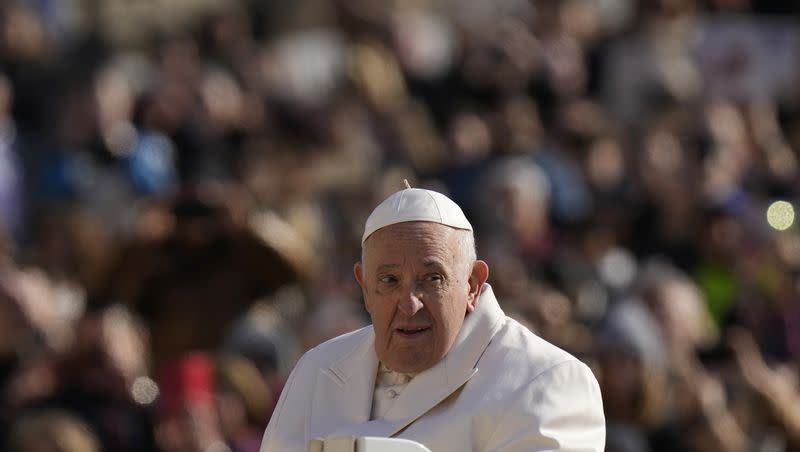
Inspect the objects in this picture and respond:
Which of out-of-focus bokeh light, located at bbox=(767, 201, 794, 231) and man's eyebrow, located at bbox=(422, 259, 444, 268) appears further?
out-of-focus bokeh light, located at bbox=(767, 201, 794, 231)

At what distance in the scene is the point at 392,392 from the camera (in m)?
6.13

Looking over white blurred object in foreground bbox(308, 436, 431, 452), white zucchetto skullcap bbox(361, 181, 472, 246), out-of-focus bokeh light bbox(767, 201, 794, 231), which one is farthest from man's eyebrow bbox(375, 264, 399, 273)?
out-of-focus bokeh light bbox(767, 201, 794, 231)

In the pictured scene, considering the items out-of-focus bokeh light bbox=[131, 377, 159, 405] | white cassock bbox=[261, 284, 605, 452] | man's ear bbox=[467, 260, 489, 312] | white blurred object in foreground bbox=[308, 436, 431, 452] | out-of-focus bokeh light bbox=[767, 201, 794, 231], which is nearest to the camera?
white blurred object in foreground bbox=[308, 436, 431, 452]

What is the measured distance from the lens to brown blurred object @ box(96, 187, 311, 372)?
1085cm

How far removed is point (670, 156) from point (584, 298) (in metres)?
1.71

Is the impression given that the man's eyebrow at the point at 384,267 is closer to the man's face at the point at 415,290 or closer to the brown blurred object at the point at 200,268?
the man's face at the point at 415,290

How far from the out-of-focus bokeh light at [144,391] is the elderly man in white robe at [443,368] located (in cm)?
417

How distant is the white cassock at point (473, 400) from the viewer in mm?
5867

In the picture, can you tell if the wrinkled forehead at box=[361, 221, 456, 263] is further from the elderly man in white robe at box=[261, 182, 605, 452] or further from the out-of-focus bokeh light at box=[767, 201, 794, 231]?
the out-of-focus bokeh light at box=[767, 201, 794, 231]

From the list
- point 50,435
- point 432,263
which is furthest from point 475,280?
point 50,435

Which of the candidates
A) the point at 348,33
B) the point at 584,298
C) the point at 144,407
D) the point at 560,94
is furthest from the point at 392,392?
the point at 348,33

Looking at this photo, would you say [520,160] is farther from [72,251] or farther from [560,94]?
[72,251]

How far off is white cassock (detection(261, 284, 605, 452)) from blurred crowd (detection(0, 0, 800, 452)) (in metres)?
3.58

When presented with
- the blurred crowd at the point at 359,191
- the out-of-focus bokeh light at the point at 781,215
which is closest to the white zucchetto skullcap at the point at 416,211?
the blurred crowd at the point at 359,191
